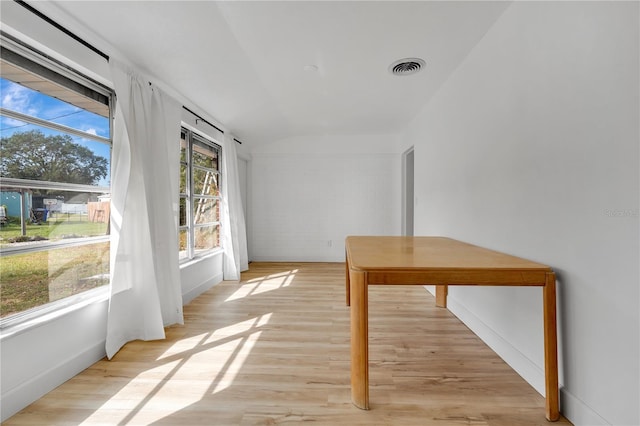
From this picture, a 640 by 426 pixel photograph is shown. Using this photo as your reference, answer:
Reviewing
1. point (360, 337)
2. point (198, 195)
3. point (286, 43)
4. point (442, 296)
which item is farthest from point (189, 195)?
point (442, 296)

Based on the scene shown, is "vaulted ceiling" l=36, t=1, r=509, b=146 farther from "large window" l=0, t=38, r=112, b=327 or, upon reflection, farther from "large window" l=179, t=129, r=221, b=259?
"large window" l=179, t=129, r=221, b=259

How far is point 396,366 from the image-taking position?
1701mm

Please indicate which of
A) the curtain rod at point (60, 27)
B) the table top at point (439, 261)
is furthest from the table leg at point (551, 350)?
the curtain rod at point (60, 27)

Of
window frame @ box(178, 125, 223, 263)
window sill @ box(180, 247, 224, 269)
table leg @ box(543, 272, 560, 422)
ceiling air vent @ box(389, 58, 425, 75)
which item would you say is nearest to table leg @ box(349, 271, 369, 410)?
table leg @ box(543, 272, 560, 422)

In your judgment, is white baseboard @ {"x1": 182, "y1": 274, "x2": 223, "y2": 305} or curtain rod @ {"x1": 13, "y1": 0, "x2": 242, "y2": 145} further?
white baseboard @ {"x1": 182, "y1": 274, "x2": 223, "y2": 305}

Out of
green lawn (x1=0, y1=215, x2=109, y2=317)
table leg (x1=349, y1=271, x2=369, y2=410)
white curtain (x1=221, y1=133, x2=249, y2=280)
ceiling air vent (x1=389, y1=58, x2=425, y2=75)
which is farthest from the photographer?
white curtain (x1=221, y1=133, x2=249, y2=280)

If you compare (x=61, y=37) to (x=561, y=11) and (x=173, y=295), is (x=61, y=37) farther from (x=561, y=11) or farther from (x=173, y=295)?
(x=561, y=11)

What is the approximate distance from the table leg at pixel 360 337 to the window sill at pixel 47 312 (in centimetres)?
172

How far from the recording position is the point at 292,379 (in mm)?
1580

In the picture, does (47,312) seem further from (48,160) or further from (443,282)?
(443,282)

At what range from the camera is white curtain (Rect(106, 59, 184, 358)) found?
190 cm

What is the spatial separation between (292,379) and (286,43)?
7.91 feet

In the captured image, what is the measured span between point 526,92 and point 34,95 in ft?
9.47

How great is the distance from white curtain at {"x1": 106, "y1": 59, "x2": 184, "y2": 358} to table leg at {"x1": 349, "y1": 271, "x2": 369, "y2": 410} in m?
1.61
